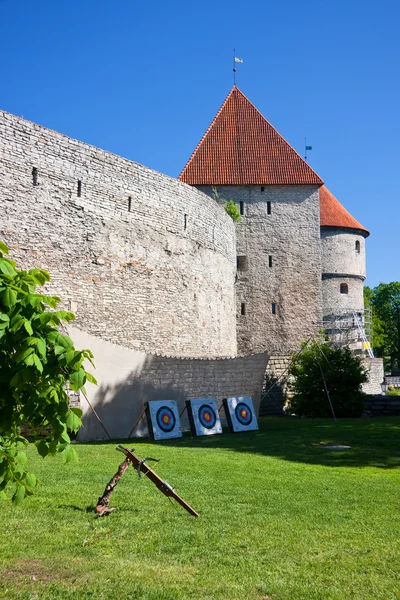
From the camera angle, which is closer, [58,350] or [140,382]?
[58,350]

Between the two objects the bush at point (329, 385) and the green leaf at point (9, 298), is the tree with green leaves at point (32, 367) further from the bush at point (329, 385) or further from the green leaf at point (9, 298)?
the bush at point (329, 385)

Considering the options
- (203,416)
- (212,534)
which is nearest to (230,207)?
(203,416)

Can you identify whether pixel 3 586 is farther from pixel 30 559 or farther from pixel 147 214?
pixel 147 214

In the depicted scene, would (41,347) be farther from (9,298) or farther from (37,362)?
(9,298)

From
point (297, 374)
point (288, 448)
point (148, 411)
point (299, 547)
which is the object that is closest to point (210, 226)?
point (297, 374)

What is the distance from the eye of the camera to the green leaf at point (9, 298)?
108 inches

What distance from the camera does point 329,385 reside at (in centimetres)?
1738

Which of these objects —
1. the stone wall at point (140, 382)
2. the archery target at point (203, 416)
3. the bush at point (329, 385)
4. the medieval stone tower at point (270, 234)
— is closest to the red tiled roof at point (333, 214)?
the medieval stone tower at point (270, 234)

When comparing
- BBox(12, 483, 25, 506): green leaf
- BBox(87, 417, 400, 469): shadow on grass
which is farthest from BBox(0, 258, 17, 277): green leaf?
BBox(87, 417, 400, 469): shadow on grass

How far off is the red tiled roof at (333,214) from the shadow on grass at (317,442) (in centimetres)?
1843

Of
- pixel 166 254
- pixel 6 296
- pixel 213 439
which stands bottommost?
pixel 213 439

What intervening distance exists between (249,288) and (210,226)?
24.1 ft

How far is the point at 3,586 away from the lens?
3.62 m

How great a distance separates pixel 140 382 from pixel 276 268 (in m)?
15.2
